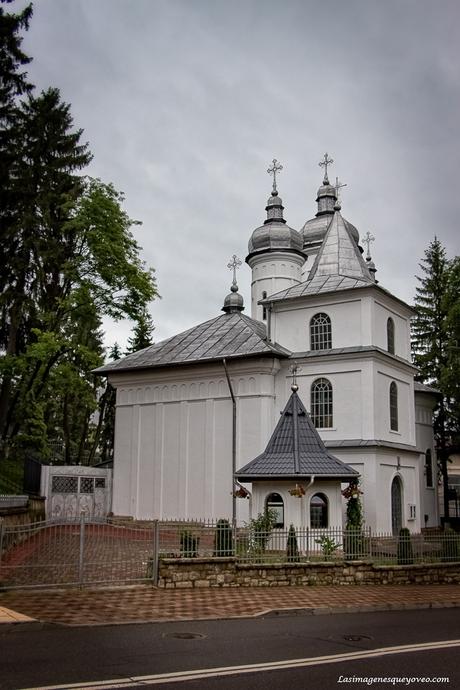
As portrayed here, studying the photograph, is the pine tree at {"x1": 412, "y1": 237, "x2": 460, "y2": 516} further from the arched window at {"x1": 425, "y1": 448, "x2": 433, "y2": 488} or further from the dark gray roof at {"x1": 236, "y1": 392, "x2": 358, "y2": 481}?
the dark gray roof at {"x1": 236, "y1": 392, "x2": 358, "y2": 481}

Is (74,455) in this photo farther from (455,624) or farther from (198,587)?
(455,624)

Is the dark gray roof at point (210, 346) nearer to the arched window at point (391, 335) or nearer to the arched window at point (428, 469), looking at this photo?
Result: the arched window at point (391, 335)

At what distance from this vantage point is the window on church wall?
2531cm

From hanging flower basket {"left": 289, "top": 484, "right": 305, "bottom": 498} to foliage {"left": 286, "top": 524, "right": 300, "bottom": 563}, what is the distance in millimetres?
2749

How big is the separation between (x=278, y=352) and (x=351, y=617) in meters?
13.7

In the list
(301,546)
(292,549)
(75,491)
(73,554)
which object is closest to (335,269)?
(301,546)

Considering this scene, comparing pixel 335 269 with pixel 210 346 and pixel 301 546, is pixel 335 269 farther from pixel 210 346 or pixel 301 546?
pixel 301 546

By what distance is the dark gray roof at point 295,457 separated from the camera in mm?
18969

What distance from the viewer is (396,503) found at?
24.7 m

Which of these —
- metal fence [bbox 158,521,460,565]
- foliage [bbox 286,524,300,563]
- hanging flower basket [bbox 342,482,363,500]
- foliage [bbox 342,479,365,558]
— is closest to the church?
foliage [bbox 342,479,365,558]

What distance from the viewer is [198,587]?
14156 mm

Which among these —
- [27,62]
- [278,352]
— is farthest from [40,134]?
[278,352]

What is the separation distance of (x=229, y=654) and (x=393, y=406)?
1841cm

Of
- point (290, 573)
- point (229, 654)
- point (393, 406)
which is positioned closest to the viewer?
point (229, 654)
